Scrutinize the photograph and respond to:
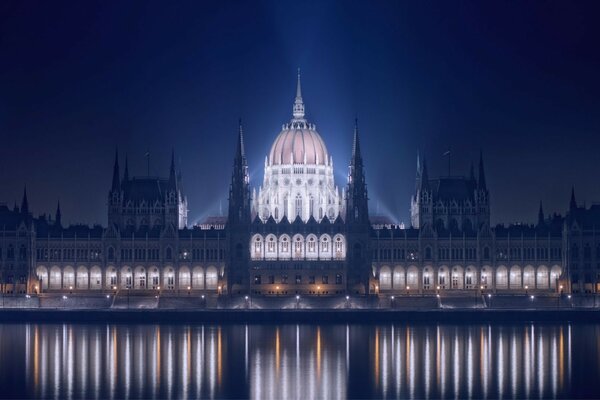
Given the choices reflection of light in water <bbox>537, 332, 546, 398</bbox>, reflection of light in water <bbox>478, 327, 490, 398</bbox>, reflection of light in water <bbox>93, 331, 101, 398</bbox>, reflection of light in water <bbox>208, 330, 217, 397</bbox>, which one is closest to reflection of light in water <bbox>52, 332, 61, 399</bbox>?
reflection of light in water <bbox>93, 331, 101, 398</bbox>

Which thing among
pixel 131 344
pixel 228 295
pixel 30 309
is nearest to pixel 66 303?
pixel 30 309

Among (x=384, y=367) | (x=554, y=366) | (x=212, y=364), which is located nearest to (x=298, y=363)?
A: (x=212, y=364)

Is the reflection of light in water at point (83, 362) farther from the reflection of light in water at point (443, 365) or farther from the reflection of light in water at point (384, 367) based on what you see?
the reflection of light in water at point (443, 365)

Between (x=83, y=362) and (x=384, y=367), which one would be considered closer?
(x=384, y=367)

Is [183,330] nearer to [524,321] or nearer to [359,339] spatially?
[359,339]

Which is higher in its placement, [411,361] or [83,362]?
[83,362]

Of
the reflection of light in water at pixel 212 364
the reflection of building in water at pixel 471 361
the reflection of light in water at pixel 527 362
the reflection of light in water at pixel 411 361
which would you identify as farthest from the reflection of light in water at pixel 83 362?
the reflection of light in water at pixel 527 362

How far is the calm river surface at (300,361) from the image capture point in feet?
415

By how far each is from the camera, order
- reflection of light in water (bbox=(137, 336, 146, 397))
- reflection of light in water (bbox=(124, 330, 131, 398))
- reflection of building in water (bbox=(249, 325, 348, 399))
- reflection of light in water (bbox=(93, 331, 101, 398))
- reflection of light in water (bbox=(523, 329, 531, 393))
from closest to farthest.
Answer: reflection of building in water (bbox=(249, 325, 348, 399))
reflection of light in water (bbox=(93, 331, 101, 398))
reflection of light in water (bbox=(124, 330, 131, 398))
reflection of light in water (bbox=(137, 336, 146, 397))
reflection of light in water (bbox=(523, 329, 531, 393))

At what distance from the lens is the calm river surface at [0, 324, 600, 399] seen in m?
126

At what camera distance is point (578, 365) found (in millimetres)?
139000

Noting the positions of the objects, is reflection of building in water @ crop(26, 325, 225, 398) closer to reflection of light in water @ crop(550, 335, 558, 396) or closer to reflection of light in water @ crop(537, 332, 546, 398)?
reflection of light in water @ crop(537, 332, 546, 398)

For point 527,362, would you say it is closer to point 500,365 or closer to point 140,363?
point 500,365

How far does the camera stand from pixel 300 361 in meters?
141
